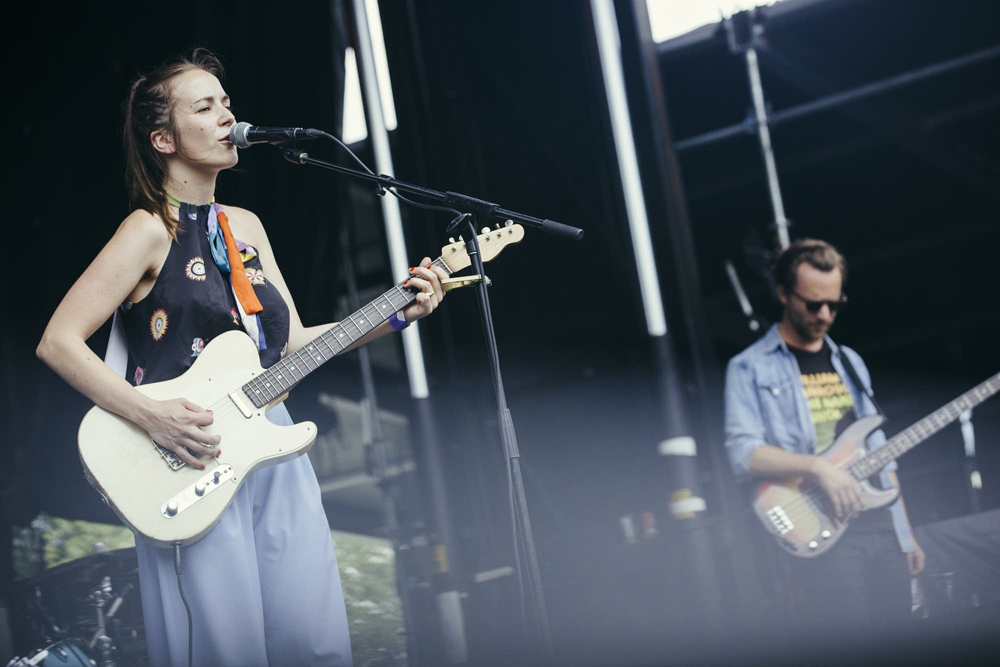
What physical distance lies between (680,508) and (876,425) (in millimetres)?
765

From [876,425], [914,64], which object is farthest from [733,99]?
[876,425]

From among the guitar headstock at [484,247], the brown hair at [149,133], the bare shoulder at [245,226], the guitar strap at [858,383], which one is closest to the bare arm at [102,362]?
the brown hair at [149,133]

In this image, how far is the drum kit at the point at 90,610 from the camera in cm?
255

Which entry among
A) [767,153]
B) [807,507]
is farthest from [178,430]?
[767,153]

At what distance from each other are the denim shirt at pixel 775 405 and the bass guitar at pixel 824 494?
1.8 inches

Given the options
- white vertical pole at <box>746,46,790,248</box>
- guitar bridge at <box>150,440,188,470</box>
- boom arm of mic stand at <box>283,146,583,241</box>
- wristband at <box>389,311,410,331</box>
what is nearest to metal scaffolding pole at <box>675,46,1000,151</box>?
white vertical pole at <box>746,46,790,248</box>

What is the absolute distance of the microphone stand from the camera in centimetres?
163

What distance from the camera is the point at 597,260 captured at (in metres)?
3.40

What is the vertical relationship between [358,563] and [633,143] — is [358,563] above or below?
below

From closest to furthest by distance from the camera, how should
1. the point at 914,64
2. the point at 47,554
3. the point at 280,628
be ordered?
the point at 280,628
the point at 47,554
the point at 914,64

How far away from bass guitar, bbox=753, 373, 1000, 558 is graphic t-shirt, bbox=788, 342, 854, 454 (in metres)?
0.03

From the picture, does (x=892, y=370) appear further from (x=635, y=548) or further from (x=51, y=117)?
(x=51, y=117)

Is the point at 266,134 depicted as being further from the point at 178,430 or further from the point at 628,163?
the point at 628,163

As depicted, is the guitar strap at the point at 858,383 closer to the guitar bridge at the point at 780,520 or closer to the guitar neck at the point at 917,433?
the guitar neck at the point at 917,433
